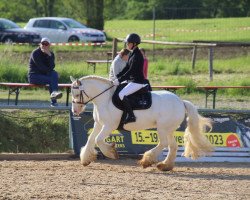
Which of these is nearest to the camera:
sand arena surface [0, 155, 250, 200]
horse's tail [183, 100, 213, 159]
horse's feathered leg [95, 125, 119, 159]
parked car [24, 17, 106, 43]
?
sand arena surface [0, 155, 250, 200]

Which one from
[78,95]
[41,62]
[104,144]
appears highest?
[78,95]

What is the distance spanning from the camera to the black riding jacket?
50.0 ft

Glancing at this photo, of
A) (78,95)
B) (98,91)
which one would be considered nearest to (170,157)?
(98,91)

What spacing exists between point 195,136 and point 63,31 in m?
29.1

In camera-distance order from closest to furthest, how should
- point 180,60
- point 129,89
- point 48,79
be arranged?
point 129,89 < point 48,79 < point 180,60

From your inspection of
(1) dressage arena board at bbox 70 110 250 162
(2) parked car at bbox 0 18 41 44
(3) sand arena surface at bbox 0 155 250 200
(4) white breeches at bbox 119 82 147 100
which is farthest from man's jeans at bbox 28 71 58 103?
(2) parked car at bbox 0 18 41 44

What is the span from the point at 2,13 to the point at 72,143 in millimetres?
49193

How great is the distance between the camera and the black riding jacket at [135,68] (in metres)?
15.2

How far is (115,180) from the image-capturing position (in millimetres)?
13812

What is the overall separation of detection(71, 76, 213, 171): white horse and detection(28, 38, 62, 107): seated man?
12.2ft

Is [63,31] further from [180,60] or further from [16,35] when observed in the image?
[180,60]

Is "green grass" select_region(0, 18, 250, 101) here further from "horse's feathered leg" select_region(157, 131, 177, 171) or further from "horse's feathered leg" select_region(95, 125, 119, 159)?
"horse's feathered leg" select_region(95, 125, 119, 159)

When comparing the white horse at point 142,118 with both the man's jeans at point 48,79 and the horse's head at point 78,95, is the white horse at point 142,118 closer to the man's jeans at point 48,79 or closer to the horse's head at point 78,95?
the horse's head at point 78,95

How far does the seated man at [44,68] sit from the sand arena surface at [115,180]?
101 inches
